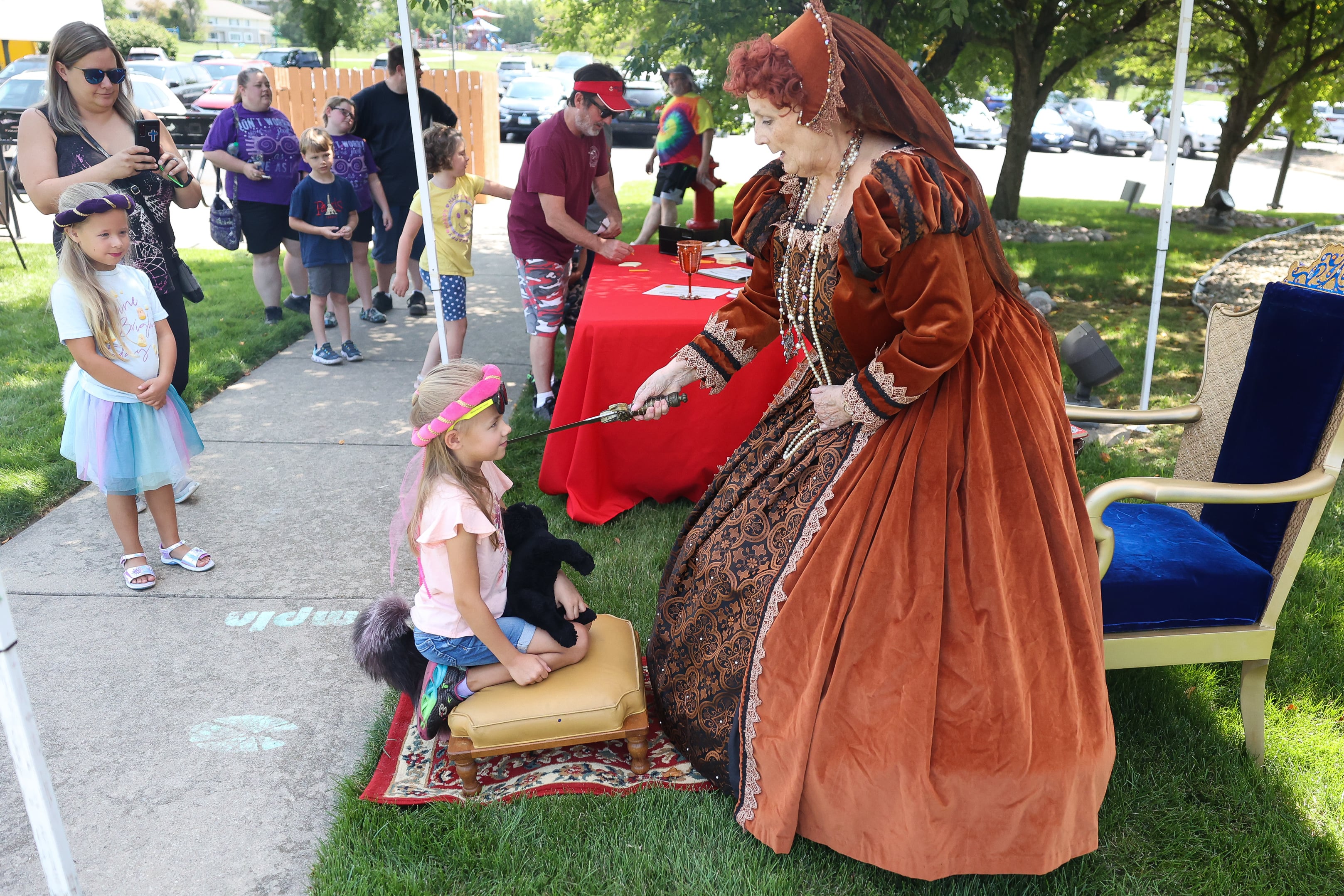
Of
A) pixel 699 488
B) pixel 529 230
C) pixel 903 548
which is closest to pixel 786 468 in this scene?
pixel 903 548

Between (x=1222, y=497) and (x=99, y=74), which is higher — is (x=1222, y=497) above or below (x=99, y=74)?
below

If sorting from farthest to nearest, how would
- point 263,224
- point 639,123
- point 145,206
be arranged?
point 639,123
point 263,224
point 145,206

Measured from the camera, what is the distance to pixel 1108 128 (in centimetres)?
2330

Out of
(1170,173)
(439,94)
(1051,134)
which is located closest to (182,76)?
(439,94)

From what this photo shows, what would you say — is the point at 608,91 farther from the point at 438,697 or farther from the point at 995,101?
the point at 995,101

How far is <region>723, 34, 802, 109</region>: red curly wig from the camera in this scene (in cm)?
199

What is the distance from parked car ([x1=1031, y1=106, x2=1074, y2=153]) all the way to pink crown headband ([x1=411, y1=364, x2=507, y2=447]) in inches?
911

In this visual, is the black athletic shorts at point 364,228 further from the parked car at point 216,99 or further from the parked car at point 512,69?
the parked car at point 512,69

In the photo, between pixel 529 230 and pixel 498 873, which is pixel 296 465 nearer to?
pixel 529 230

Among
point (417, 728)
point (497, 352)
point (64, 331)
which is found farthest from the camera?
point (497, 352)

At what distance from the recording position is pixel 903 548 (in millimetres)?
1982

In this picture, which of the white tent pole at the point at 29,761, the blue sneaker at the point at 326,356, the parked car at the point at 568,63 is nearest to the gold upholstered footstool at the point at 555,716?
the white tent pole at the point at 29,761

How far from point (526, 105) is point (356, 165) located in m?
14.2

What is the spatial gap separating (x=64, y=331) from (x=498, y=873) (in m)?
2.23
